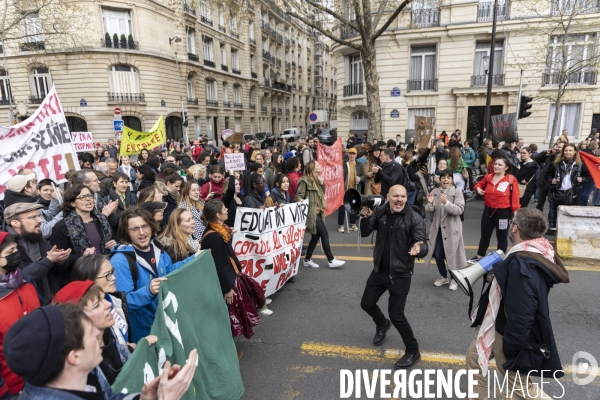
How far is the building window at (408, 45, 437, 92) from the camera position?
834 inches

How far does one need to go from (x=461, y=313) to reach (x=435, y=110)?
62.5ft

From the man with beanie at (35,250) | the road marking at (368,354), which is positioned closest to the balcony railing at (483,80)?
the road marking at (368,354)

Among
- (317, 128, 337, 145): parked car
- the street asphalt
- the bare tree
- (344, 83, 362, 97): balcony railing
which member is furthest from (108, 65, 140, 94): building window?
the street asphalt

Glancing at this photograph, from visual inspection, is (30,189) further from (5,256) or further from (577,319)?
(577,319)

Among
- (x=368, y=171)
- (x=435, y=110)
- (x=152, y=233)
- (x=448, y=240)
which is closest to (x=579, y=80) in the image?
(x=435, y=110)

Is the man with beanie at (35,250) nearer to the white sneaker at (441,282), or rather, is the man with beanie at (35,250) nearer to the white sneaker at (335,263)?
the white sneaker at (335,263)

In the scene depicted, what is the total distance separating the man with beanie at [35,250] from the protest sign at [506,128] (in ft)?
42.2

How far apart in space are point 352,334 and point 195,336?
212 centimetres

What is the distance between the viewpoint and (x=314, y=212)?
593 centimetres

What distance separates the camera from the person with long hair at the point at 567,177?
277 inches

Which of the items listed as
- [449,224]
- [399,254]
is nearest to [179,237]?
[399,254]

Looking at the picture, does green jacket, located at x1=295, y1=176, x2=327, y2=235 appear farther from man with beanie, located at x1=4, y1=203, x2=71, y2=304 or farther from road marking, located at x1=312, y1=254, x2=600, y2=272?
man with beanie, located at x1=4, y1=203, x2=71, y2=304

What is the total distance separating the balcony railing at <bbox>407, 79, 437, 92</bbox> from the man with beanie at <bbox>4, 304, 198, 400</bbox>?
890 inches

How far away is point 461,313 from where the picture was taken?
4.39m
